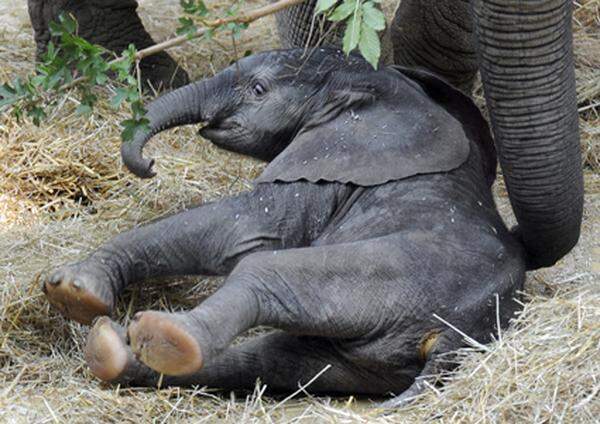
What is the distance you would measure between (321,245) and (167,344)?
792 millimetres

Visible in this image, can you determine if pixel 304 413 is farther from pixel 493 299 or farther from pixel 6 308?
pixel 6 308

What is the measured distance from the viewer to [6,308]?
457 centimetres

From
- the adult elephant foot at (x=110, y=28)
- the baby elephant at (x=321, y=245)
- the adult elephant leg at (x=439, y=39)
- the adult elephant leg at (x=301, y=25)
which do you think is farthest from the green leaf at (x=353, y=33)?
the adult elephant foot at (x=110, y=28)

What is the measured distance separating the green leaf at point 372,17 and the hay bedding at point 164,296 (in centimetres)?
89

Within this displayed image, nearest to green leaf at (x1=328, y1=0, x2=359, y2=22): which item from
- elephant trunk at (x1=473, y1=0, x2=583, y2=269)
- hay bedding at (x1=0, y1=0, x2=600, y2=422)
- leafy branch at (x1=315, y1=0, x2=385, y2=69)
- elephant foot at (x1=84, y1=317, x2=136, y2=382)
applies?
leafy branch at (x1=315, y1=0, x2=385, y2=69)

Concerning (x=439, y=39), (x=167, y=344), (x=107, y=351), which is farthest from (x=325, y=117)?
(x=439, y=39)

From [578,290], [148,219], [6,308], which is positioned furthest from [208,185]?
[578,290]

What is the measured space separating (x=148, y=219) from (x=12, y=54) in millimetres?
2483

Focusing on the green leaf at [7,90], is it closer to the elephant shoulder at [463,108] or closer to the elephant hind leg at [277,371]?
the elephant hind leg at [277,371]

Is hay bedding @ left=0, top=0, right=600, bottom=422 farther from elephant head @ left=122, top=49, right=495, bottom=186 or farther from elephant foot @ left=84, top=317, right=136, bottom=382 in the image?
elephant head @ left=122, top=49, right=495, bottom=186

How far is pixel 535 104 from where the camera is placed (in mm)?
4059

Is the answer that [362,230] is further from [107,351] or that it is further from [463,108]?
[107,351]

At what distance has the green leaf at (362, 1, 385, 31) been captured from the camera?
3664 mm

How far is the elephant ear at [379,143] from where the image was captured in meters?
4.44
